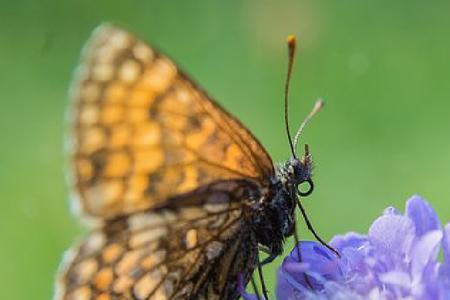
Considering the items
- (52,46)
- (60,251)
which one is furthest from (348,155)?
(52,46)

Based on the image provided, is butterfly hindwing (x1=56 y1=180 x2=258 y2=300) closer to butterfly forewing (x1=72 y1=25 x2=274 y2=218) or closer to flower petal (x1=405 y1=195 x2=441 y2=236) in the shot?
butterfly forewing (x1=72 y1=25 x2=274 y2=218)

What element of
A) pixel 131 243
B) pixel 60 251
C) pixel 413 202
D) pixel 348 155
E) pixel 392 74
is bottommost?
pixel 131 243

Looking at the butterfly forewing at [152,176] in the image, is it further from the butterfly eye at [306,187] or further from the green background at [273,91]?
the green background at [273,91]

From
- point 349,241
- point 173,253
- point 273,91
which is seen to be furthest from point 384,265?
point 273,91

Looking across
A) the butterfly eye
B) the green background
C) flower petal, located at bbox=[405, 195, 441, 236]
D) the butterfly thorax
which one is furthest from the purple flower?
the green background

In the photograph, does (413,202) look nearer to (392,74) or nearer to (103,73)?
(103,73)

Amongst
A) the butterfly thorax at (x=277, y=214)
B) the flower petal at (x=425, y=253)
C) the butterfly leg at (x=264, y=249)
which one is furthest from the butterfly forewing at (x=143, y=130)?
the flower petal at (x=425, y=253)

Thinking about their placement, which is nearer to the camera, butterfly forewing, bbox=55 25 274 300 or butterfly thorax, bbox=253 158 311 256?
butterfly forewing, bbox=55 25 274 300
